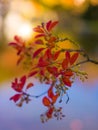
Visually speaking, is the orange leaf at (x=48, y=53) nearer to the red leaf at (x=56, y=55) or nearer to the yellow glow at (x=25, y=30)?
the red leaf at (x=56, y=55)

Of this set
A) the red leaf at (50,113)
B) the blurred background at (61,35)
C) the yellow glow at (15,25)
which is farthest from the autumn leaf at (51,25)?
the yellow glow at (15,25)

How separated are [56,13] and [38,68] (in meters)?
12.8

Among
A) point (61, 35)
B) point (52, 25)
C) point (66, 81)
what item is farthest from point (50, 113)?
point (61, 35)

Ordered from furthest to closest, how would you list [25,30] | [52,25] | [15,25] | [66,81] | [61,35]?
[15,25] → [25,30] → [61,35] → [52,25] → [66,81]

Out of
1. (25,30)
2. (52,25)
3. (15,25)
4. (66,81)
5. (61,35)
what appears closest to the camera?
(66,81)

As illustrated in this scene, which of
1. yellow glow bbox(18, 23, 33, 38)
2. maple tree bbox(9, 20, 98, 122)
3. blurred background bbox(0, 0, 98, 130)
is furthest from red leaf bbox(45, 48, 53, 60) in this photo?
yellow glow bbox(18, 23, 33, 38)

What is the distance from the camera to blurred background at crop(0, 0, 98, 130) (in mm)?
4812

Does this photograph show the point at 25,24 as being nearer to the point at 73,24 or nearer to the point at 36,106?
the point at 73,24

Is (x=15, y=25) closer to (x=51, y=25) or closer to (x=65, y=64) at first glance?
(x=51, y=25)

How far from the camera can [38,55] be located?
4.99 ft

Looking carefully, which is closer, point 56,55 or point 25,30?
point 56,55

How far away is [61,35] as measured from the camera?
2125 millimetres

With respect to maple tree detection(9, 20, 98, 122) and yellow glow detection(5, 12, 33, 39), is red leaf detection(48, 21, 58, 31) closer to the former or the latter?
Answer: maple tree detection(9, 20, 98, 122)

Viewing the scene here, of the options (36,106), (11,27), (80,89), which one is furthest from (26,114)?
(11,27)
